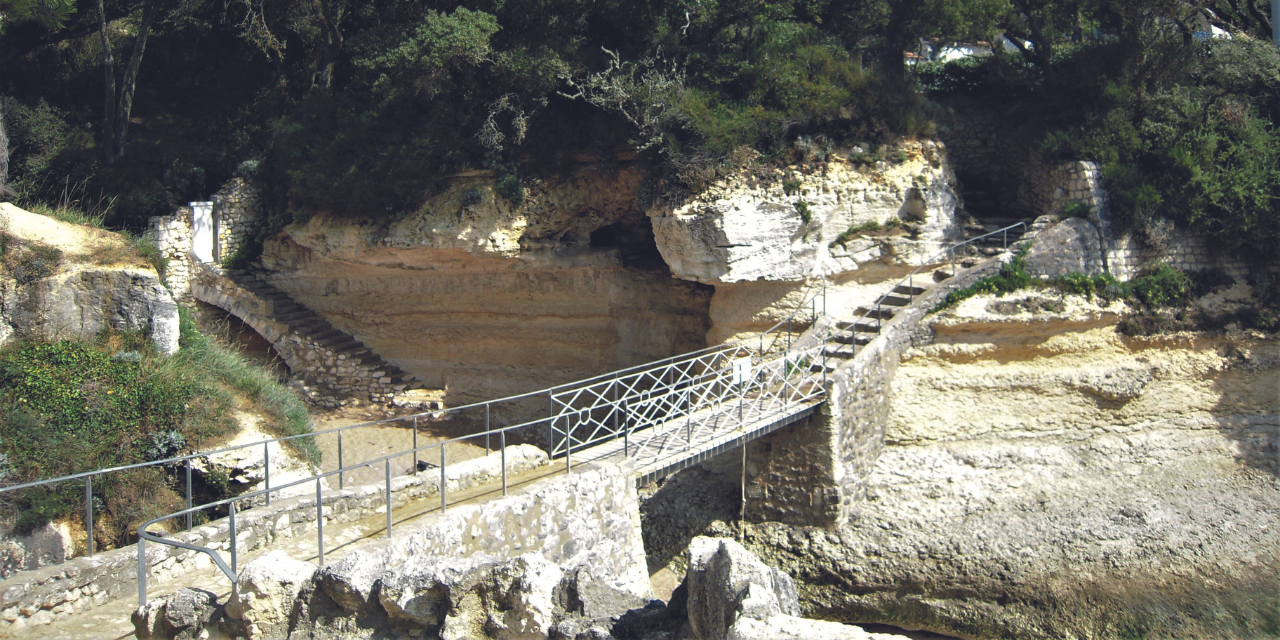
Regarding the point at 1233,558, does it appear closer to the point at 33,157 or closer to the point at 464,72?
the point at 464,72

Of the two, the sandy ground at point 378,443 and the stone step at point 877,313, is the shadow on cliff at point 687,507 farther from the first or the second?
the sandy ground at point 378,443

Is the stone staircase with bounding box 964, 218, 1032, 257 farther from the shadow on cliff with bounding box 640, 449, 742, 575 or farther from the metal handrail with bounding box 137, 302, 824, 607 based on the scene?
the shadow on cliff with bounding box 640, 449, 742, 575

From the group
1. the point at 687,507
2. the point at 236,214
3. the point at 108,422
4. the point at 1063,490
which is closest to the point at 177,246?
the point at 236,214

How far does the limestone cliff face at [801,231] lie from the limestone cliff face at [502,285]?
4.74ft

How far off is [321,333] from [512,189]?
437cm

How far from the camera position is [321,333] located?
53.2 ft

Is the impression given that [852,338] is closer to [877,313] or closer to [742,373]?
[877,313]

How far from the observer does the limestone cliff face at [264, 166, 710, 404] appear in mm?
14859

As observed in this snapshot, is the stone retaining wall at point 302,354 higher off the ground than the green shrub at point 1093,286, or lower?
lower

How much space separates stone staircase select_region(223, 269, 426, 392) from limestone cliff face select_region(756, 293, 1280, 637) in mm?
7111

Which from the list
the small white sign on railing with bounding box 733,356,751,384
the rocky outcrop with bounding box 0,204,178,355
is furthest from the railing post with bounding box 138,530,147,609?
the small white sign on railing with bounding box 733,356,751,384

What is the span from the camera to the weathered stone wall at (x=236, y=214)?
16.0 metres

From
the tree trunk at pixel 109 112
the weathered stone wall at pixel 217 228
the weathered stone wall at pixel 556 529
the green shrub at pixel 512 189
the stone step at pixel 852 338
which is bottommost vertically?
the weathered stone wall at pixel 556 529

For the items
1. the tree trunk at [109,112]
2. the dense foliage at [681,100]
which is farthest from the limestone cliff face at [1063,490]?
the tree trunk at [109,112]
